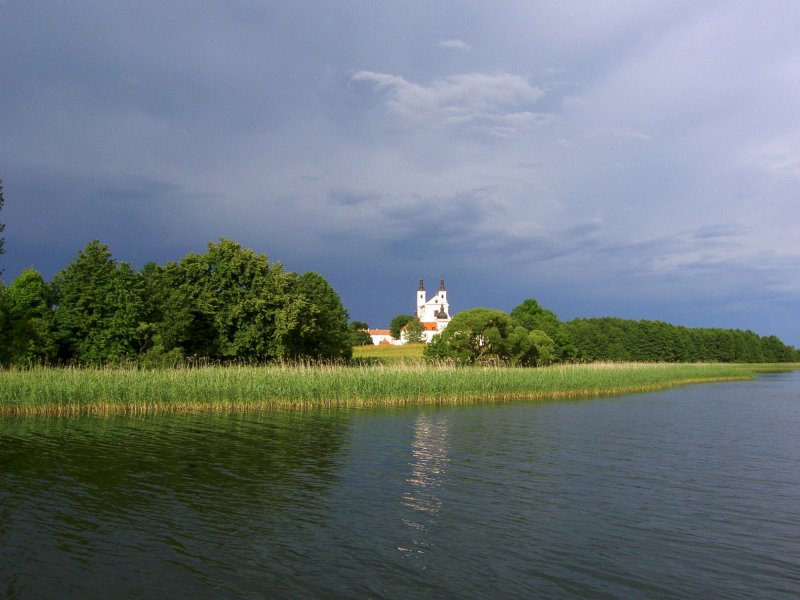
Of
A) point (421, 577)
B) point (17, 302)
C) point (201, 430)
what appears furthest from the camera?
point (17, 302)

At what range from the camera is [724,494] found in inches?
480

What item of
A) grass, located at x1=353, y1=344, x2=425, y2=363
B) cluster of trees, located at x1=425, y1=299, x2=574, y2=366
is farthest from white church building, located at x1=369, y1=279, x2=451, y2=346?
cluster of trees, located at x1=425, y1=299, x2=574, y2=366

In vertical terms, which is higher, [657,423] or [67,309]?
[67,309]

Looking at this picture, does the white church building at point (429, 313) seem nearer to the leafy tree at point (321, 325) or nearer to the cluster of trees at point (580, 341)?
the cluster of trees at point (580, 341)

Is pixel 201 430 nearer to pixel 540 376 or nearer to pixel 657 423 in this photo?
pixel 657 423

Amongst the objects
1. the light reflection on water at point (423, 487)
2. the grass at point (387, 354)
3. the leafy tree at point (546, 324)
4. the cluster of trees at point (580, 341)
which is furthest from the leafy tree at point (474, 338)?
the light reflection on water at point (423, 487)

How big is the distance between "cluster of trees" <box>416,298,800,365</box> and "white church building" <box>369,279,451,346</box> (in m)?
67.6

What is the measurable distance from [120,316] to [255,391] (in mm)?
14886

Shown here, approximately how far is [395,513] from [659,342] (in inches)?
3837

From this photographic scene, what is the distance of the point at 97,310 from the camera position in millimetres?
36562

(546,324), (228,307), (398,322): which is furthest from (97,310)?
(398,322)

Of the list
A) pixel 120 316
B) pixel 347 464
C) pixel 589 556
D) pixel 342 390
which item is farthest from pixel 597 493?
pixel 120 316

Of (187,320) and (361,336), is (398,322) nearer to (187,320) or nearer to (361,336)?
(361,336)

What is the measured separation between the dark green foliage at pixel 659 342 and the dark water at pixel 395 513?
209ft
